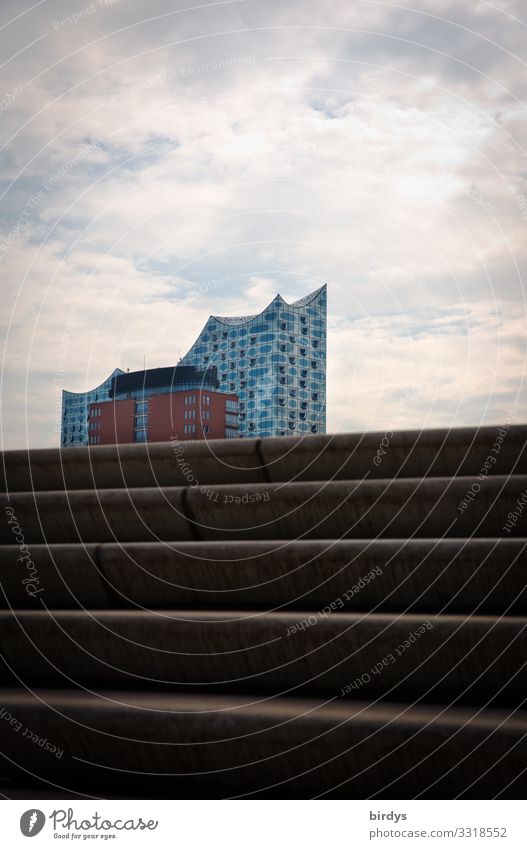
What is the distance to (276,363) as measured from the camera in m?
63.6

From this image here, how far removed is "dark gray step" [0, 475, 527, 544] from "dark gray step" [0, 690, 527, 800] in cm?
75

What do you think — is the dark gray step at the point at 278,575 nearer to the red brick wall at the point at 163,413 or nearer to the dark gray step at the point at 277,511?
the dark gray step at the point at 277,511

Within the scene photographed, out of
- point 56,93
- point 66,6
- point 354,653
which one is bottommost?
point 354,653

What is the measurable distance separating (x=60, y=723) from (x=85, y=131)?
2.66 m

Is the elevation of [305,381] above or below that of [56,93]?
above

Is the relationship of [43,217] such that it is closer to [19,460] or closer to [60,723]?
[19,460]

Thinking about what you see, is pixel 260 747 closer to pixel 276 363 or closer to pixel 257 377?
pixel 276 363

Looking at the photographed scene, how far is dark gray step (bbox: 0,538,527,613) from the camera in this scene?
227cm

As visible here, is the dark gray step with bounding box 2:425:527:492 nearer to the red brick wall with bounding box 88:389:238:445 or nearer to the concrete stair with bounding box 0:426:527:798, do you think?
the concrete stair with bounding box 0:426:527:798

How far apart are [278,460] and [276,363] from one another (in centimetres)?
6070

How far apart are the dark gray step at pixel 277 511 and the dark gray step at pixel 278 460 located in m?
0.28
